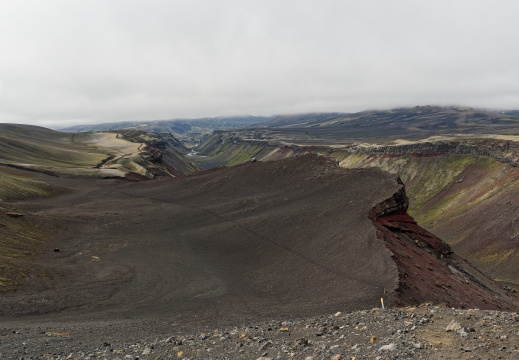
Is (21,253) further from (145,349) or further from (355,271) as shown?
(355,271)

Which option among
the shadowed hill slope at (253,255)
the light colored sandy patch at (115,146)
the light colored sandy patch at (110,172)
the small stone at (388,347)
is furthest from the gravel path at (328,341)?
the light colored sandy patch at (115,146)

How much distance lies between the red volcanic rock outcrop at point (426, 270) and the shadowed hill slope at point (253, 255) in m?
0.19

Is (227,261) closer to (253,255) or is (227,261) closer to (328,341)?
(253,255)

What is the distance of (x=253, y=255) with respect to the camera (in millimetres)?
36719

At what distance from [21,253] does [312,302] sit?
30436mm

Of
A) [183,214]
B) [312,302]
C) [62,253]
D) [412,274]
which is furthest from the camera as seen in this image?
[183,214]

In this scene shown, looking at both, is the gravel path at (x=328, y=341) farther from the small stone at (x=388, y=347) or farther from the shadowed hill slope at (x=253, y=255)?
the shadowed hill slope at (x=253, y=255)

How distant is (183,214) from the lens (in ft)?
174

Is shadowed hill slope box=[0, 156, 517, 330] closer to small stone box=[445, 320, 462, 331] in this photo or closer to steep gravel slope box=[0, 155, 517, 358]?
steep gravel slope box=[0, 155, 517, 358]

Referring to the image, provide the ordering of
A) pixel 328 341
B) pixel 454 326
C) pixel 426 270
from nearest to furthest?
pixel 454 326 → pixel 328 341 → pixel 426 270

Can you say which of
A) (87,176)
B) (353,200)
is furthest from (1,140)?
(353,200)

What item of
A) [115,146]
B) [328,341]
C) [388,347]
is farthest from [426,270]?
[115,146]

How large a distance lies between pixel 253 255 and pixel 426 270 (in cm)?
1692

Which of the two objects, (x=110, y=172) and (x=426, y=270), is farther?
(x=110, y=172)
